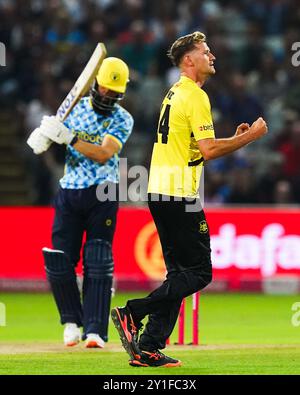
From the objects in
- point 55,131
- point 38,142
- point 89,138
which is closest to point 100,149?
point 89,138

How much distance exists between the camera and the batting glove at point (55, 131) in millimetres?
10156

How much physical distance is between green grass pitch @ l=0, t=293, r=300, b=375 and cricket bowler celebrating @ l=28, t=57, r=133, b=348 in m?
0.29

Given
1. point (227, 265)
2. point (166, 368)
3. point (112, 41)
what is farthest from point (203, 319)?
point (112, 41)

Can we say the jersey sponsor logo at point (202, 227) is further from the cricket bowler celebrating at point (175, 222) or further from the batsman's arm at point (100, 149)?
the batsman's arm at point (100, 149)

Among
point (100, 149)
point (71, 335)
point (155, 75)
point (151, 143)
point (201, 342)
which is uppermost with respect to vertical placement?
point (155, 75)

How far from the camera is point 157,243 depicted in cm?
1695

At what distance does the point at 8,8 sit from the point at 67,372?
13.2 meters

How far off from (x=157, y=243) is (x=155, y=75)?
4003 mm

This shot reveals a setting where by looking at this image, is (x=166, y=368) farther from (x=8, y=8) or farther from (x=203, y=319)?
(x=8, y=8)

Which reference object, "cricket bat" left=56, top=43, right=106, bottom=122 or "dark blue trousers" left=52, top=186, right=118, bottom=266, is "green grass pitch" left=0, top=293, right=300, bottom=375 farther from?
"cricket bat" left=56, top=43, right=106, bottom=122

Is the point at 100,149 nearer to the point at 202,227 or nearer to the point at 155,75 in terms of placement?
the point at 202,227

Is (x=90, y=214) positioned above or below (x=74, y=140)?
below

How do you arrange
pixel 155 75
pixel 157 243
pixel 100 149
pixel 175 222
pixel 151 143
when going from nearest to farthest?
pixel 175 222 < pixel 100 149 < pixel 157 243 < pixel 151 143 < pixel 155 75

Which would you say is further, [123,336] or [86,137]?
[86,137]
